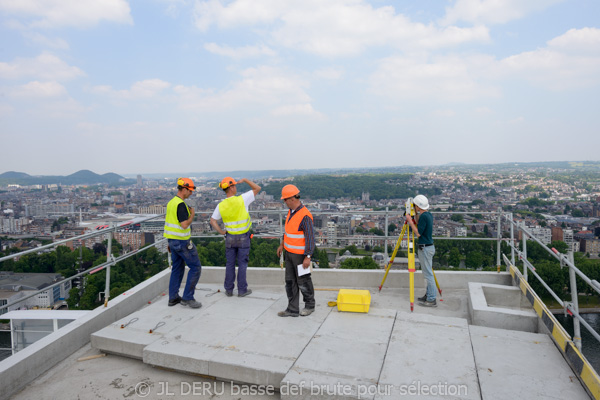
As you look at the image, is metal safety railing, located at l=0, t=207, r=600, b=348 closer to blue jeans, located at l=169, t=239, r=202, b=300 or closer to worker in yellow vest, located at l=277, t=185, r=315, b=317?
blue jeans, located at l=169, t=239, r=202, b=300

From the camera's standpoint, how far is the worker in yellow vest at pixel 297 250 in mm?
4992

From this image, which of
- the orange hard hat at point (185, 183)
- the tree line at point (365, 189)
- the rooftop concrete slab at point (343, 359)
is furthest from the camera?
the tree line at point (365, 189)

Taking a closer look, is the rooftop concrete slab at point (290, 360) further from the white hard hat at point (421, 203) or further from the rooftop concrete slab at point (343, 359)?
the white hard hat at point (421, 203)

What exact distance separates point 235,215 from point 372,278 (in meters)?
2.84

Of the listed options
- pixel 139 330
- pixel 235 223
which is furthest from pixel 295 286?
pixel 139 330

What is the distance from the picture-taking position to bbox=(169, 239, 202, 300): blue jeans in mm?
5477

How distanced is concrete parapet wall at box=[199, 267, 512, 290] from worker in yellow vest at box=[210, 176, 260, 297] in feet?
3.88

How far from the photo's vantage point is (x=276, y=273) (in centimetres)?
720

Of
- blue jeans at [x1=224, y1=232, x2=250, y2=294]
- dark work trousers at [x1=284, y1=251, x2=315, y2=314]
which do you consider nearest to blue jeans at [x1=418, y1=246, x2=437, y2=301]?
dark work trousers at [x1=284, y1=251, x2=315, y2=314]

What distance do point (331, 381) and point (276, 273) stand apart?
12.7 ft

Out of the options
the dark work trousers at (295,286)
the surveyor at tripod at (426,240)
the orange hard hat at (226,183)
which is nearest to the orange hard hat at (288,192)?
the dark work trousers at (295,286)

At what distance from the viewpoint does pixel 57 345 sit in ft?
14.4

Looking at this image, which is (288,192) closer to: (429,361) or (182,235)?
(182,235)

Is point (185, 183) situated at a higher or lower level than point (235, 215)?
higher
